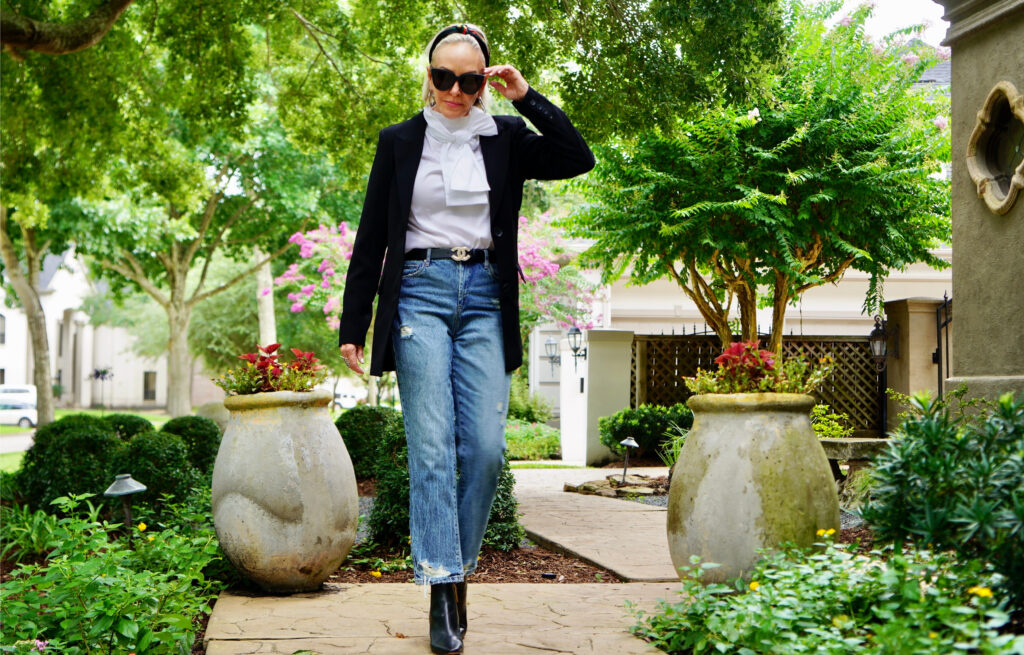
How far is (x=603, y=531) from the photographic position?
6527mm

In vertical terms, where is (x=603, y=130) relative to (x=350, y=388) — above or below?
above

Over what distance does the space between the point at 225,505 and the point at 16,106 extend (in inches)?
376

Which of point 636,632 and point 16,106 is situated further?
point 16,106

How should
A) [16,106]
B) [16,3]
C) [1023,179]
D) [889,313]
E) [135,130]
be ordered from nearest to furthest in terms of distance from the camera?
1. [1023,179]
2. [16,3]
3. [16,106]
4. [135,130]
5. [889,313]

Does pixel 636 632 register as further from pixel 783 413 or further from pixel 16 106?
pixel 16 106

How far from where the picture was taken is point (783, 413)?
356 cm

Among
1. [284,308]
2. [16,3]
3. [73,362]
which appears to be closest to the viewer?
[16,3]

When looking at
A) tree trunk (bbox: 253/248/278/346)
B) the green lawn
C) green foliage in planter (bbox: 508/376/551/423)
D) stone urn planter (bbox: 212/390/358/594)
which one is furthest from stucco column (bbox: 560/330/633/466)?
tree trunk (bbox: 253/248/278/346)

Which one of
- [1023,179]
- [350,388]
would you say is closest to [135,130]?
[1023,179]

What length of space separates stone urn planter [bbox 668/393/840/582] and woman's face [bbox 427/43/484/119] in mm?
1390

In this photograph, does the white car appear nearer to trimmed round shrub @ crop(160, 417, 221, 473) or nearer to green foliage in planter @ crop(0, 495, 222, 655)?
trimmed round shrub @ crop(160, 417, 221, 473)

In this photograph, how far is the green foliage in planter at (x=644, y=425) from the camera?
14008 mm

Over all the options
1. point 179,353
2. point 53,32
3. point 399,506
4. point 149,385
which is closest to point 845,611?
point 399,506

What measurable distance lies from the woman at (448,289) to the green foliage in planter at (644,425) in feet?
34.7
